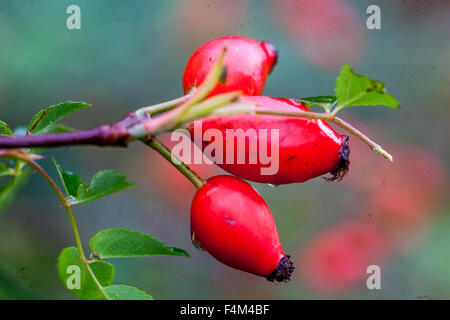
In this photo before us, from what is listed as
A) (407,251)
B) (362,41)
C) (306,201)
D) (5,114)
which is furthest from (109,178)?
(362,41)

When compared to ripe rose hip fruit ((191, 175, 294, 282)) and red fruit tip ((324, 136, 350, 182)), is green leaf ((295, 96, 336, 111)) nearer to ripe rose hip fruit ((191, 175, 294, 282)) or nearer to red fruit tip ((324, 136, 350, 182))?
red fruit tip ((324, 136, 350, 182))

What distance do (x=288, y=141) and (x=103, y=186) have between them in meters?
0.38

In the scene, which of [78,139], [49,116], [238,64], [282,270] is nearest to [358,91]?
[238,64]

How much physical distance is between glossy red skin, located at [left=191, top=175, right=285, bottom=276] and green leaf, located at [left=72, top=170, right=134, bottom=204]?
0.16 metres

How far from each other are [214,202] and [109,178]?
0.71 feet

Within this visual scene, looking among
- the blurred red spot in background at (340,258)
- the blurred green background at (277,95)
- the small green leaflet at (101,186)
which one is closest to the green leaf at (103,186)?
the small green leaflet at (101,186)

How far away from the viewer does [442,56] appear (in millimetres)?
2883

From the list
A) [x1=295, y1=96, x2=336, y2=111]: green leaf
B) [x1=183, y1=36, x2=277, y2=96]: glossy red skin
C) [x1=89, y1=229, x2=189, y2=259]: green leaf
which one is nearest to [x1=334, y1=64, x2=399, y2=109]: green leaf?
[x1=295, y1=96, x2=336, y2=111]: green leaf

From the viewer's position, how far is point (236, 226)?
0.89 metres

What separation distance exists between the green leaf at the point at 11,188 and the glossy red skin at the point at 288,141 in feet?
1.04

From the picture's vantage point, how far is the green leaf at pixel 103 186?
3.00 ft

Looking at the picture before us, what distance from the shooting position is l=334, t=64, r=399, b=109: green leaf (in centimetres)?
85

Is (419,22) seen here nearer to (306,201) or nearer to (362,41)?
(362,41)

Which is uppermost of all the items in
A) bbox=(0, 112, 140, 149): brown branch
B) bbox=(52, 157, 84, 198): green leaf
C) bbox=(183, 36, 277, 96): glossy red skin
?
bbox=(183, 36, 277, 96): glossy red skin
